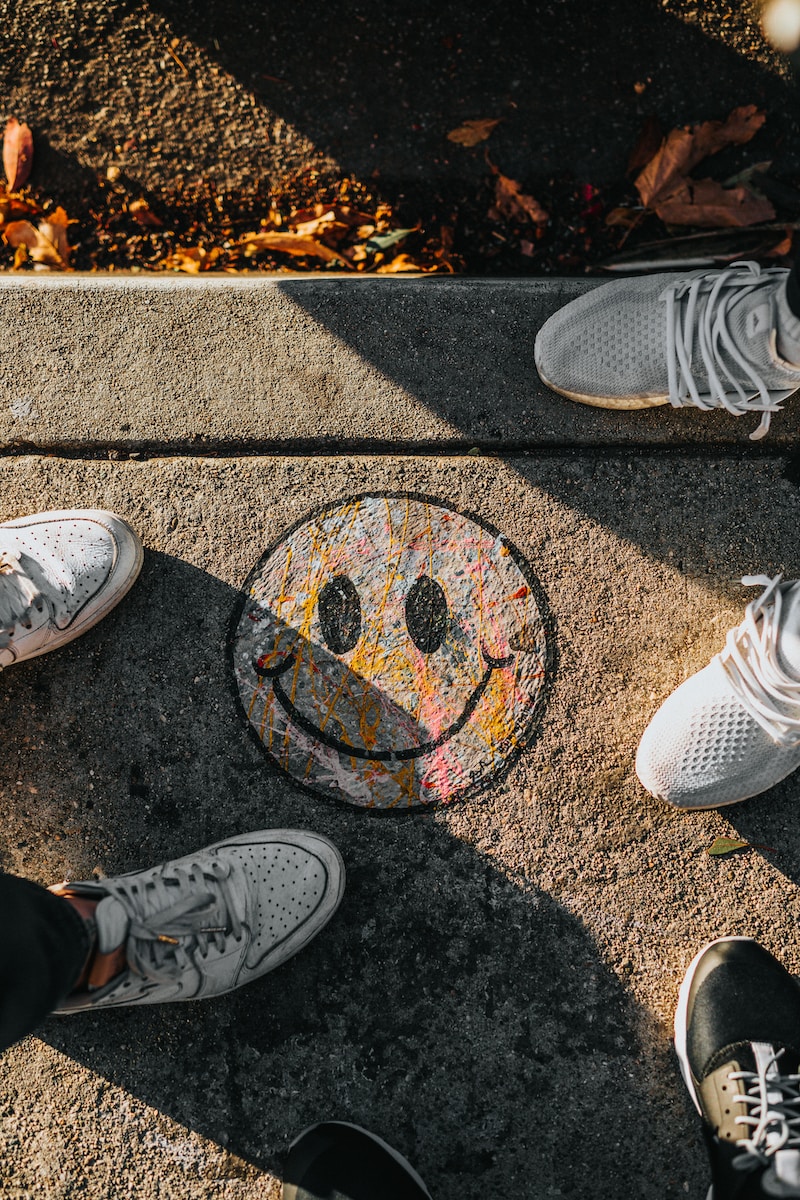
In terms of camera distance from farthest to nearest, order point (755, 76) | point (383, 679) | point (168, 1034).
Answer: point (755, 76), point (383, 679), point (168, 1034)

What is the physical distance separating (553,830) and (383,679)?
0.56m

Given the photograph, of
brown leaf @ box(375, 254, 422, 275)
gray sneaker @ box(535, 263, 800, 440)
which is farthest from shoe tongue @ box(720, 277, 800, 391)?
brown leaf @ box(375, 254, 422, 275)

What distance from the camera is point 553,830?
5.78 ft

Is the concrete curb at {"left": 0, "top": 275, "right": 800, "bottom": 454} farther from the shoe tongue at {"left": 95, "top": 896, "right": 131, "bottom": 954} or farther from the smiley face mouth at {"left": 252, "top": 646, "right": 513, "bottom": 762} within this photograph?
the shoe tongue at {"left": 95, "top": 896, "right": 131, "bottom": 954}

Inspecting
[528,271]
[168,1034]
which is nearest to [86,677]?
[168,1034]

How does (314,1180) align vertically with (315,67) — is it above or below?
below

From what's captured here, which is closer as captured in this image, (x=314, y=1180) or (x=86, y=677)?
(x=314, y=1180)

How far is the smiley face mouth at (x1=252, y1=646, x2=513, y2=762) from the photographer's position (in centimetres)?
178

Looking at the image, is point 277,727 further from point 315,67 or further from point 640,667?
point 315,67

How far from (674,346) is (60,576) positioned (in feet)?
5.43

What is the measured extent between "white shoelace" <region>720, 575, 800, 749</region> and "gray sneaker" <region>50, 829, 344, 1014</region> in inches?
41.8

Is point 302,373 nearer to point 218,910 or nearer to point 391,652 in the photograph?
point 391,652

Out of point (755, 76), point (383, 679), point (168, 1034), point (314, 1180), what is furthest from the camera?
point (755, 76)

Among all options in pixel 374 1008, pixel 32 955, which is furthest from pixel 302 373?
pixel 374 1008
